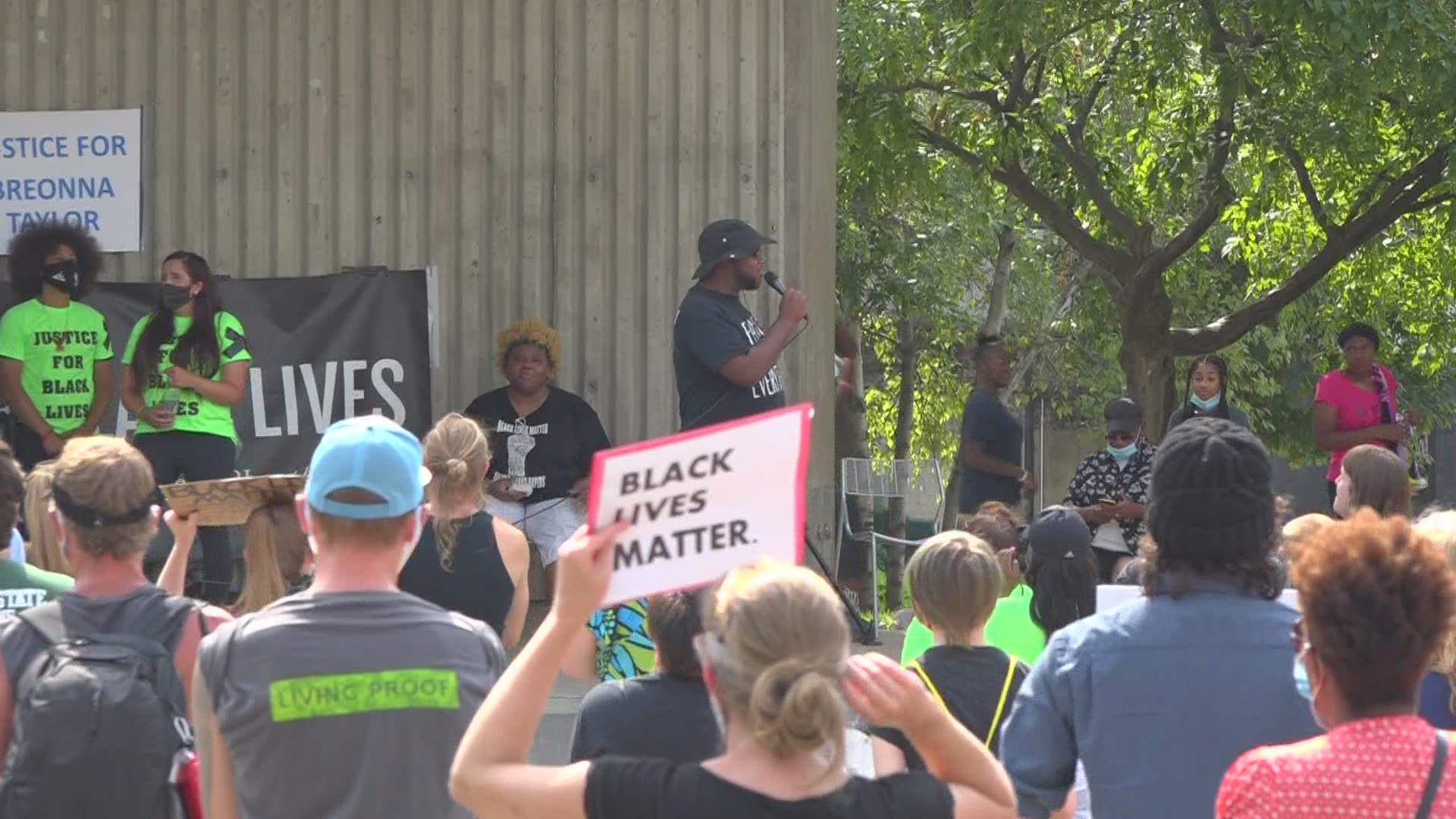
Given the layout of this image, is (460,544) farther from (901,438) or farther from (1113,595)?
(901,438)

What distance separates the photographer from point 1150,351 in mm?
16609

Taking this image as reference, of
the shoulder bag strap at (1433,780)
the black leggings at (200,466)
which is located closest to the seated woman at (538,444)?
the black leggings at (200,466)

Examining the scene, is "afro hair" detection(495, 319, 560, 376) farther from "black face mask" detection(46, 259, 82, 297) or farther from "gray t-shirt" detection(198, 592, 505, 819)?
"gray t-shirt" detection(198, 592, 505, 819)

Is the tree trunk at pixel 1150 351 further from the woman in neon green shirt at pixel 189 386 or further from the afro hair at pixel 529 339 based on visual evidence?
the woman in neon green shirt at pixel 189 386

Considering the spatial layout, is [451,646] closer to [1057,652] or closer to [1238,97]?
[1057,652]

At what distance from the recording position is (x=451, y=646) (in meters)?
3.45

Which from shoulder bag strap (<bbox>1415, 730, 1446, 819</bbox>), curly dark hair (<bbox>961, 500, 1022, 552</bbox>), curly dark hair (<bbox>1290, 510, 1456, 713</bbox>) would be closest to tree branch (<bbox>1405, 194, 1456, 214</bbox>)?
curly dark hair (<bbox>961, 500, 1022, 552</bbox>)

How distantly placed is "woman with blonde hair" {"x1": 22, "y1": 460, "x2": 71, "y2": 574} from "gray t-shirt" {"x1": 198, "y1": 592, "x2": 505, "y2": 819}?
5.68ft

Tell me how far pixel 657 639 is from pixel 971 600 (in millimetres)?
737

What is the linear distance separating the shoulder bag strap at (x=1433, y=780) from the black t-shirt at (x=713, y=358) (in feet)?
17.1

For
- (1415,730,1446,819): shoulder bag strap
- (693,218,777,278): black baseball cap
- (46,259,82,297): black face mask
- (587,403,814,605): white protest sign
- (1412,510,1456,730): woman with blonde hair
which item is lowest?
(1412,510,1456,730): woman with blonde hair

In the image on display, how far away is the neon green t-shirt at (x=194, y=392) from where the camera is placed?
29.0 feet

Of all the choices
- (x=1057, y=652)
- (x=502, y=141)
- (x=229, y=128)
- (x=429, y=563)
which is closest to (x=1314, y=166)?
(x=502, y=141)

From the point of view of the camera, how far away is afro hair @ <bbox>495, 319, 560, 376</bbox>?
995cm
